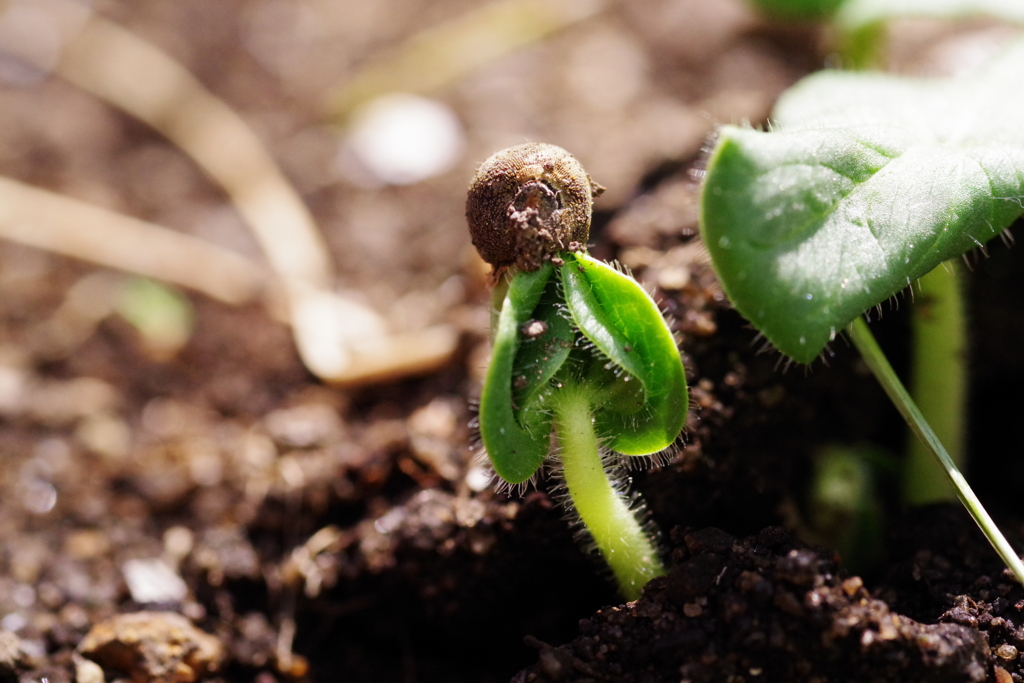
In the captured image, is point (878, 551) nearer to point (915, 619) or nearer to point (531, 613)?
point (915, 619)

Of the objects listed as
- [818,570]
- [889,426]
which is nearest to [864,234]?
[818,570]

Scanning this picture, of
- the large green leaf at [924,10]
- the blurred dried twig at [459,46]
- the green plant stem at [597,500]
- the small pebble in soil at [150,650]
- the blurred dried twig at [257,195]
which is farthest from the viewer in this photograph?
the blurred dried twig at [459,46]

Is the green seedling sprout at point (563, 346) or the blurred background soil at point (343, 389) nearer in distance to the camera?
the green seedling sprout at point (563, 346)

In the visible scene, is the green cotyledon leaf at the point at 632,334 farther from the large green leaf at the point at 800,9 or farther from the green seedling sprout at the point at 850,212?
the large green leaf at the point at 800,9

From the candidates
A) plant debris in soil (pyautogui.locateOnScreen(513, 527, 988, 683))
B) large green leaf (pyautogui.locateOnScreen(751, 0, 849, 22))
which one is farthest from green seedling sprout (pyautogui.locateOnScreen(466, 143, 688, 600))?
large green leaf (pyautogui.locateOnScreen(751, 0, 849, 22))

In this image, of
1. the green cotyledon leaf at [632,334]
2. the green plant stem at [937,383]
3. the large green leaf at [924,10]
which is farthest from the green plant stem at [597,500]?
the large green leaf at [924,10]

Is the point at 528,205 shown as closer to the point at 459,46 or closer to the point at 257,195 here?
the point at 257,195

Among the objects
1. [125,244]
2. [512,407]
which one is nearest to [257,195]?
[125,244]
